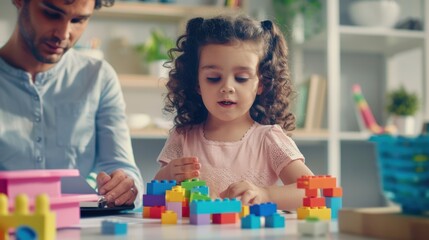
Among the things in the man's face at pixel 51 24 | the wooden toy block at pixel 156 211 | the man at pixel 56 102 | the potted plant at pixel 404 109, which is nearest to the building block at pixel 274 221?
the wooden toy block at pixel 156 211

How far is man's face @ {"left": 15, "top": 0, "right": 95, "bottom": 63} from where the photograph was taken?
154 cm

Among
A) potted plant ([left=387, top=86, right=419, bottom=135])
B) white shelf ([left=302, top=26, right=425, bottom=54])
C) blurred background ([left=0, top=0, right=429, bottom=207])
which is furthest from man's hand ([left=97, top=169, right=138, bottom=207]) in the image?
potted plant ([left=387, top=86, right=419, bottom=135])

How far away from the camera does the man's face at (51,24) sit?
1.54 m

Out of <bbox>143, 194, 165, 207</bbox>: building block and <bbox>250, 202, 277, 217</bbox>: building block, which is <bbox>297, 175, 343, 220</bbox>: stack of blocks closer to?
<bbox>250, 202, 277, 217</bbox>: building block

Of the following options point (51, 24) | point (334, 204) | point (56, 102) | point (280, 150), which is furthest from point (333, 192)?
point (56, 102)

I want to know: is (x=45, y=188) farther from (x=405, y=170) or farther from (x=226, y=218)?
(x=405, y=170)

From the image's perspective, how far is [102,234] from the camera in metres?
0.71

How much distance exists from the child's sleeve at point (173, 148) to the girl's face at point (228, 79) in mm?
122

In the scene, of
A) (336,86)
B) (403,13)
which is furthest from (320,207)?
(403,13)

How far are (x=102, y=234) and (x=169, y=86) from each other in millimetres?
612

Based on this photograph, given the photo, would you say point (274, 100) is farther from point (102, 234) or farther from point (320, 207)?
point (102, 234)

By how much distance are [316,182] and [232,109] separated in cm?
28

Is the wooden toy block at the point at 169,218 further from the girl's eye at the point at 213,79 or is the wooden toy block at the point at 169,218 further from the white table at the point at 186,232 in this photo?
the girl's eye at the point at 213,79

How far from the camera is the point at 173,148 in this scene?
1231mm
